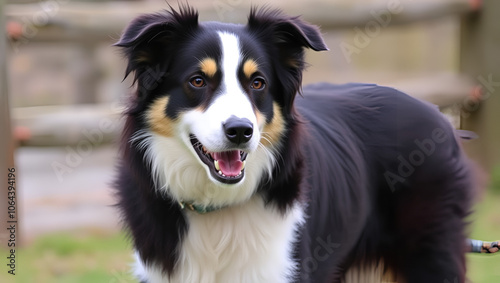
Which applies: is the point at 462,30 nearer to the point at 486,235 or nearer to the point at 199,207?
the point at 486,235

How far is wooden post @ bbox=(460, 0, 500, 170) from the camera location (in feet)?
24.1

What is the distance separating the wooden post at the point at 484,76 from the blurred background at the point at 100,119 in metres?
0.01

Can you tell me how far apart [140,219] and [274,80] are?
34.5 inches

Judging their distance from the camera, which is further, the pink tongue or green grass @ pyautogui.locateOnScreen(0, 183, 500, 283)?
green grass @ pyautogui.locateOnScreen(0, 183, 500, 283)

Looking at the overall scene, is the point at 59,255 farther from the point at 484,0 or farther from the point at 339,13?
the point at 484,0

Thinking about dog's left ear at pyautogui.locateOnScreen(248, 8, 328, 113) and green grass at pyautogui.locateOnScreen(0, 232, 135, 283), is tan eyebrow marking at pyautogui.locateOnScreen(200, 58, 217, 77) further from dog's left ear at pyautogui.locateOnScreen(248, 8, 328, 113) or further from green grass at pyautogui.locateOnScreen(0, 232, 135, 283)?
green grass at pyautogui.locateOnScreen(0, 232, 135, 283)

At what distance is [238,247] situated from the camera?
3158 mm

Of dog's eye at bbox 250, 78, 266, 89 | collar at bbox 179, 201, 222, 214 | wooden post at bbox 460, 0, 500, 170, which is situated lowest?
wooden post at bbox 460, 0, 500, 170

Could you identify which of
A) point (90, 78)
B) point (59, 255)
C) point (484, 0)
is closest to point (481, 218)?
point (484, 0)

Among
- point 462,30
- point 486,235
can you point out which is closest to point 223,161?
point 486,235

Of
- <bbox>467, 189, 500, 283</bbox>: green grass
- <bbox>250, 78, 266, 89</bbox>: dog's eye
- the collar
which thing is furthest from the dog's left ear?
<bbox>467, 189, 500, 283</bbox>: green grass

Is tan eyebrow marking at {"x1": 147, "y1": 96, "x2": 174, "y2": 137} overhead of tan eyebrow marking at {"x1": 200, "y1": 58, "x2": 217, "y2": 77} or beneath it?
beneath

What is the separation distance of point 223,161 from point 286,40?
2.25ft

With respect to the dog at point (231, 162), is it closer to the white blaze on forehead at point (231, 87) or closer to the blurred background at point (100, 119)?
the white blaze on forehead at point (231, 87)
